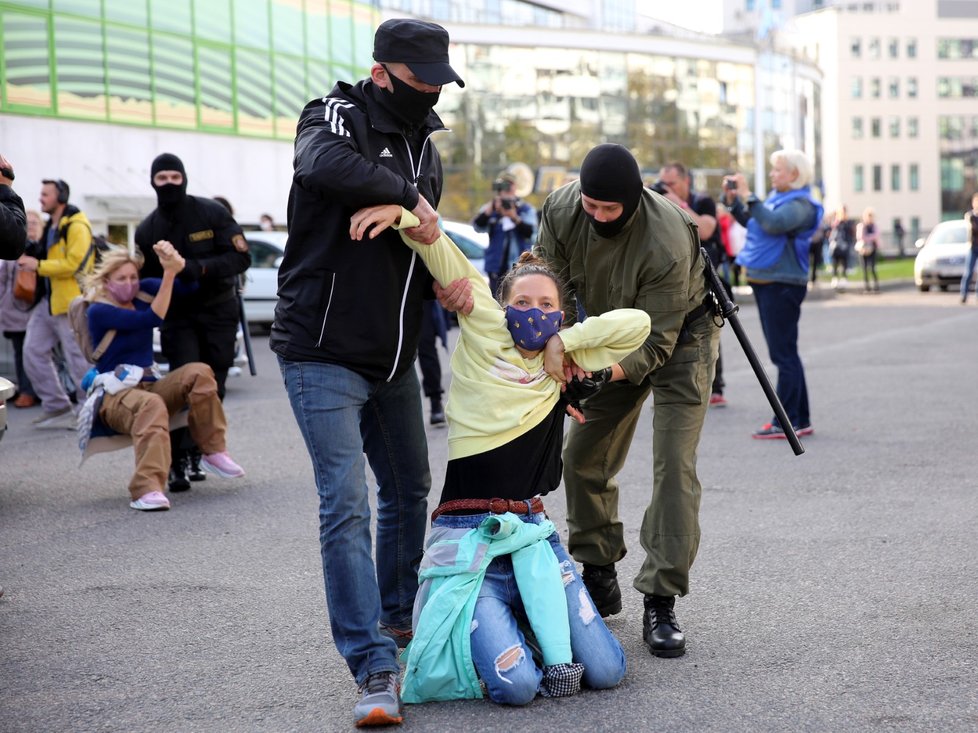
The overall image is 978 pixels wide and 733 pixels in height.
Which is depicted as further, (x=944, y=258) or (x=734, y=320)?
(x=944, y=258)

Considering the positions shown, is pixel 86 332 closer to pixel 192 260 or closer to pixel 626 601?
pixel 192 260

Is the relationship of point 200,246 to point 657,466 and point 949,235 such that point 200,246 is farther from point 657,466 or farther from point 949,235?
point 949,235

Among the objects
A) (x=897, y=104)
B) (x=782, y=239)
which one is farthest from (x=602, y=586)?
(x=897, y=104)

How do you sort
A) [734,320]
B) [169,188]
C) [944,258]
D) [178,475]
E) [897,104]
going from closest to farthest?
1. [734,320]
2. [169,188]
3. [178,475]
4. [944,258]
5. [897,104]

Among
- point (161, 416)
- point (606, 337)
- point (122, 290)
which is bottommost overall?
point (161, 416)

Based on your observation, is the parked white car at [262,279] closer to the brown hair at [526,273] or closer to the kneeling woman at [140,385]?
the kneeling woman at [140,385]

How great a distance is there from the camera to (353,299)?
4109 millimetres

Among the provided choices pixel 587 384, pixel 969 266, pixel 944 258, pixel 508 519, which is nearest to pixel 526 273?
pixel 587 384

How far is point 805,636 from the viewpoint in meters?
4.75

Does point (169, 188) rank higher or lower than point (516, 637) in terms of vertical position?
higher

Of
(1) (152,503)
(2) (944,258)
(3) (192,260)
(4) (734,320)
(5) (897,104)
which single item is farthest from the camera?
(5) (897,104)

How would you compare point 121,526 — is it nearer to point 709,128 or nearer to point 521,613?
point 521,613

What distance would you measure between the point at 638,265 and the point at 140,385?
4261 mm

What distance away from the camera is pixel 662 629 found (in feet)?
15.2
